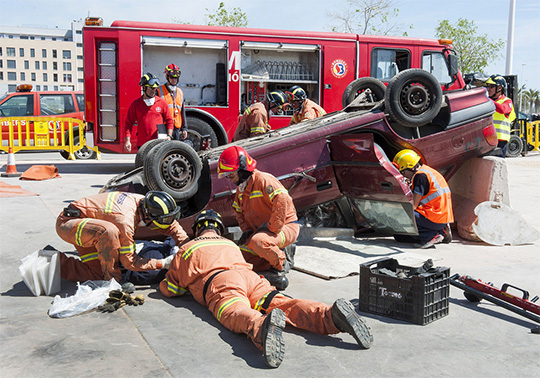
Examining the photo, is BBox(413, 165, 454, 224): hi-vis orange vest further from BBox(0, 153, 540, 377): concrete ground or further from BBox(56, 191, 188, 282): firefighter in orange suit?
BBox(56, 191, 188, 282): firefighter in orange suit

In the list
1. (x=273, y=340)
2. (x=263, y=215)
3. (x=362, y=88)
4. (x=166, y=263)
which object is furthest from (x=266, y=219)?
(x=362, y=88)

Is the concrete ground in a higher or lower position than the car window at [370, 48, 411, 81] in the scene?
lower

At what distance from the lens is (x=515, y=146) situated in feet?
61.2

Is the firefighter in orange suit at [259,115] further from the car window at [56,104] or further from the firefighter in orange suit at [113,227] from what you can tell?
the car window at [56,104]

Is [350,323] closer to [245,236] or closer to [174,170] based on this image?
[245,236]

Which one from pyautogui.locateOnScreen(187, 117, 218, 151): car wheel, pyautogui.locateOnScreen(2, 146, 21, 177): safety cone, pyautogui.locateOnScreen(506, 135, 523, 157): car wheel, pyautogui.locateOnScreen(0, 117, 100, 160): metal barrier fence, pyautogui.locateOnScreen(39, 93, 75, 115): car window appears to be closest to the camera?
pyautogui.locateOnScreen(187, 117, 218, 151): car wheel

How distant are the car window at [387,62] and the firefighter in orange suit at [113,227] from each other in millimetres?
8376

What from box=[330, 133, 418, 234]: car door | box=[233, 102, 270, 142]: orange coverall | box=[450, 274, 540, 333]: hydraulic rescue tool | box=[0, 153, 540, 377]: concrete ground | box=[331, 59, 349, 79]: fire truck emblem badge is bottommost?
box=[0, 153, 540, 377]: concrete ground

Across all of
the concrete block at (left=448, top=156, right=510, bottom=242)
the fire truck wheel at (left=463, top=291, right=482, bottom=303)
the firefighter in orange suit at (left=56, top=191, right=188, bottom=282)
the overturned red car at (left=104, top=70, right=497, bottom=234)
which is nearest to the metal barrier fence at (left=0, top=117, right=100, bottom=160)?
the overturned red car at (left=104, top=70, right=497, bottom=234)

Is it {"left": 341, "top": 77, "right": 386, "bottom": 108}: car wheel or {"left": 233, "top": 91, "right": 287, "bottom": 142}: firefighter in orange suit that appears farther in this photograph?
{"left": 341, "top": 77, "right": 386, "bottom": 108}: car wheel

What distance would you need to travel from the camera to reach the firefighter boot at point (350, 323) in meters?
3.31

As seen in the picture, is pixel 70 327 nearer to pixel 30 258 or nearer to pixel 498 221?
pixel 30 258

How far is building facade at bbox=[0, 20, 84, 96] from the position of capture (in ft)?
302

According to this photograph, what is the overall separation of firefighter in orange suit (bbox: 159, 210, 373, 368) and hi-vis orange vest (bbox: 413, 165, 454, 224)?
114 inches
